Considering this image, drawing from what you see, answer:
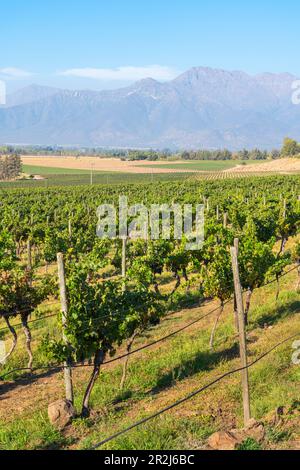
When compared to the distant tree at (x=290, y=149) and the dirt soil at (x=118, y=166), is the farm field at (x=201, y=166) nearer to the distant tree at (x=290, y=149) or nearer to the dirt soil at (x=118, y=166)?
the dirt soil at (x=118, y=166)

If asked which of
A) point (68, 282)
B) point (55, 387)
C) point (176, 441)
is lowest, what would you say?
point (55, 387)

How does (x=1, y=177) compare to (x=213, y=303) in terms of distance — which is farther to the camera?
(x=1, y=177)

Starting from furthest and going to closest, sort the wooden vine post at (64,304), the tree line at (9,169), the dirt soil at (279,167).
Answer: the tree line at (9,169) → the dirt soil at (279,167) → the wooden vine post at (64,304)

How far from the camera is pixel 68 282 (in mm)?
10320

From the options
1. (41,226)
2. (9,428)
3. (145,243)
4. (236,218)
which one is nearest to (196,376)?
(9,428)

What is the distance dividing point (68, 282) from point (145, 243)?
34.9ft

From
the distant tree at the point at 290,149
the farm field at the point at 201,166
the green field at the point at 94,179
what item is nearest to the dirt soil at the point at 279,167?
the green field at the point at 94,179

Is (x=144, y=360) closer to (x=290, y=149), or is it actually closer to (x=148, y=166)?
(x=148, y=166)

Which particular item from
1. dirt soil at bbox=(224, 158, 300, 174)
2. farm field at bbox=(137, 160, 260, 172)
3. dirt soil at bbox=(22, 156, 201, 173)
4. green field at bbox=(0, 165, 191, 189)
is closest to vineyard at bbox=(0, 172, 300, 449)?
green field at bbox=(0, 165, 191, 189)

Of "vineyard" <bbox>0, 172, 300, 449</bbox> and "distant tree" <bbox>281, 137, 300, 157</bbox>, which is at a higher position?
"distant tree" <bbox>281, 137, 300, 157</bbox>

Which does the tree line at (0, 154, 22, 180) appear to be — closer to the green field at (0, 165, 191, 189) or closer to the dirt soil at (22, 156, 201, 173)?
the green field at (0, 165, 191, 189)

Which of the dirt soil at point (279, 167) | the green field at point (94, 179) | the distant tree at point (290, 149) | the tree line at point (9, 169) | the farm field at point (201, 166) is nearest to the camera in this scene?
the green field at point (94, 179)
